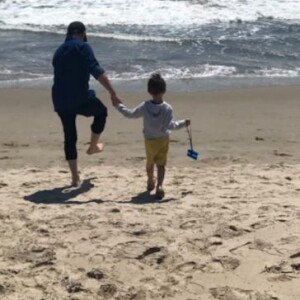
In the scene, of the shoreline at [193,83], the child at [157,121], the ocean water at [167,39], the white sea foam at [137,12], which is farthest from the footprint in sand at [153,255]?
the white sea foam at [137,12]

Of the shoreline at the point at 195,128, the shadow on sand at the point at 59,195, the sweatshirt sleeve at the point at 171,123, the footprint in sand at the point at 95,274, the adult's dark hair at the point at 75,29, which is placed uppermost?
the adult's dark hair at the point at 75,29

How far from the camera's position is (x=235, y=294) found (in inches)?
165

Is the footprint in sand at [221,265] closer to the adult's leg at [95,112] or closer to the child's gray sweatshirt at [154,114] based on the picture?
the child's gray sweatshirt at [154,114]

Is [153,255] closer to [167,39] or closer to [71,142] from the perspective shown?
[71,142]

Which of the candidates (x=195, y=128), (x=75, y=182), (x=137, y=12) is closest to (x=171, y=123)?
(x=75, y=182)

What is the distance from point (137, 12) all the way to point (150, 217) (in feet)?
46.9

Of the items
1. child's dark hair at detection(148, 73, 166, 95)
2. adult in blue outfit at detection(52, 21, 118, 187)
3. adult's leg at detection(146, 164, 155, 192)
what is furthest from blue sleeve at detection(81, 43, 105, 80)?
adult's leg at detection(146, 164, 155, 192)

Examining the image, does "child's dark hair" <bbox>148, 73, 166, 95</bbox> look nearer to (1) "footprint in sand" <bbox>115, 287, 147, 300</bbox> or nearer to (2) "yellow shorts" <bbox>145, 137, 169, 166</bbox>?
(2) "yellow shorts" <bbox>145, 137, 169, 166</bbox>

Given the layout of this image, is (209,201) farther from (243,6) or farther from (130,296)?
(243,6)

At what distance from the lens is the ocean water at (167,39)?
12000 mm

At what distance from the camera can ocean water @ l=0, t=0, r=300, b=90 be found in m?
12.0

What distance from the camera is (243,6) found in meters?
20.1

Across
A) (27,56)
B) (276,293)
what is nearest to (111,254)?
(276,293)

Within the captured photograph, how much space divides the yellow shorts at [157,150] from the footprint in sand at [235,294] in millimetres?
2026
